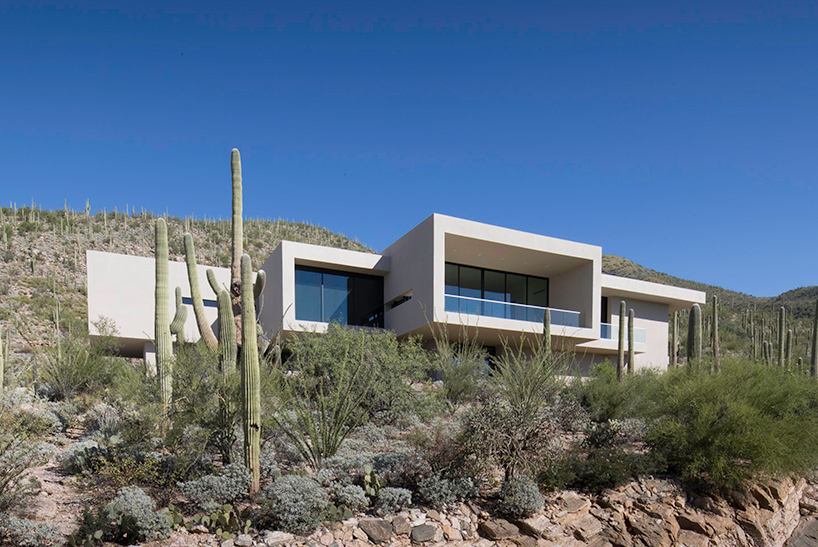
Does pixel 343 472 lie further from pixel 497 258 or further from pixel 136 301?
pixel 136 301

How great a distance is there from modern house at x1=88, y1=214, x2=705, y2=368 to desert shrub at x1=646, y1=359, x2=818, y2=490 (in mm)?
6890

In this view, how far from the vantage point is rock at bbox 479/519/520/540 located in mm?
7996

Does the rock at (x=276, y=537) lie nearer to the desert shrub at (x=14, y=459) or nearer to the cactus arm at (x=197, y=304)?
the desert shrub at (x=14, y=459)

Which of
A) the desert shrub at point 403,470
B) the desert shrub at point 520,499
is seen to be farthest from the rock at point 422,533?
the desert shrub at point 520,499

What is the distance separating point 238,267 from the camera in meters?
10.4

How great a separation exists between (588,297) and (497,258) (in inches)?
149

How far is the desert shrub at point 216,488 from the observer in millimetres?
7285

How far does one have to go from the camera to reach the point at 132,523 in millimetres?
6578

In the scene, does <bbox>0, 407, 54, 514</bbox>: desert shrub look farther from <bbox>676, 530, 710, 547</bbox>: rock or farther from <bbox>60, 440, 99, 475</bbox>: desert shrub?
<bbox>676, 530, 710, 547</bbox>: rock

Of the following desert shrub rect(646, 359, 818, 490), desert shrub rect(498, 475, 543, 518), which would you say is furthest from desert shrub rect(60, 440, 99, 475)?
desert shrub rect(646, 359, 818, 490)

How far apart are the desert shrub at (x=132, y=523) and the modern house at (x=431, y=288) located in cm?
1090

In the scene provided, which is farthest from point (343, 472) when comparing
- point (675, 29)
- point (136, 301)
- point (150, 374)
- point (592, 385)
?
point (136, 301)

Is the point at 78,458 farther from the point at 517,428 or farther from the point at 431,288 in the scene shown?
the point at 431,288

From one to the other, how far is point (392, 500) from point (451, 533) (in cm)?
98
